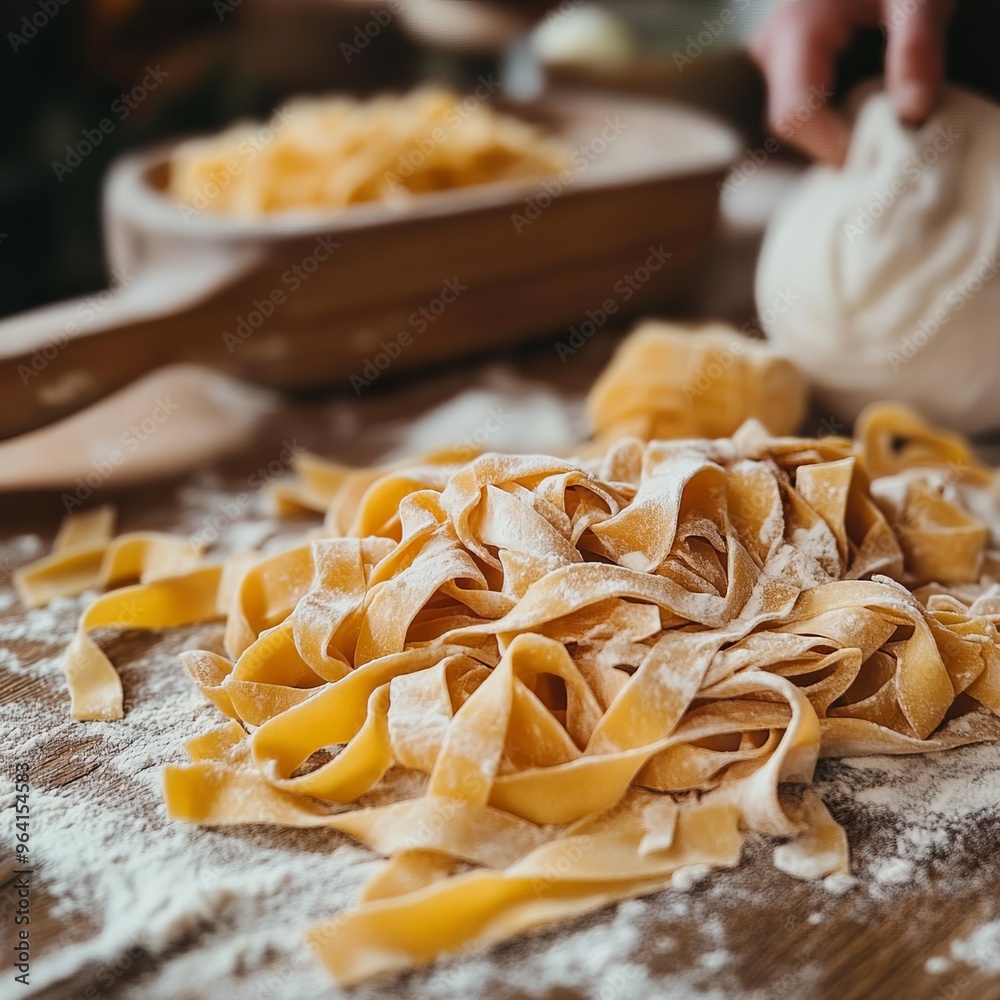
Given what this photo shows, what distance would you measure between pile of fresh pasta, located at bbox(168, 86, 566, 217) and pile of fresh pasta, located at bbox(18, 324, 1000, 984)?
0.70 m

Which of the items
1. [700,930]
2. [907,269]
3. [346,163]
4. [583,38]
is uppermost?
[583,38]

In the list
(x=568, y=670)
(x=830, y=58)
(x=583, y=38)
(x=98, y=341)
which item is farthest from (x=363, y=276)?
(x=583, y=38)

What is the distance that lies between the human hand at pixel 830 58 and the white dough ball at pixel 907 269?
3cm

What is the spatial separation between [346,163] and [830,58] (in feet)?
2.38

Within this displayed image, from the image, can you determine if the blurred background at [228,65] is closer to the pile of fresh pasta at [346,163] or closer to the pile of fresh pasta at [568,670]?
the pile of fresh pasta at [346,163]

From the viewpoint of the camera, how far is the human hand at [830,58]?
122 centimetres

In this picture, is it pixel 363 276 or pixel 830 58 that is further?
pixel 363 276

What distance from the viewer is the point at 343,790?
83cm

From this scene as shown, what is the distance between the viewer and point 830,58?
1317mm

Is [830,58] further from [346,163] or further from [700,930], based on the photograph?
[700,930]

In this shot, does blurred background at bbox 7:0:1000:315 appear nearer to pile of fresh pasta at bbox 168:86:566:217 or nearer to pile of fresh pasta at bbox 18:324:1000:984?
pile of fresh pasta at bbox 168:86:566:217

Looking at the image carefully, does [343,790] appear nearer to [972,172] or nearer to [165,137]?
[972,172]

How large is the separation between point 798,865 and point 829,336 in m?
0.77

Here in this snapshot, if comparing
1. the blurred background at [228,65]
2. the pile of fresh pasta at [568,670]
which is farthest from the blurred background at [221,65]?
the pile of fresh pasta at [568,670]
